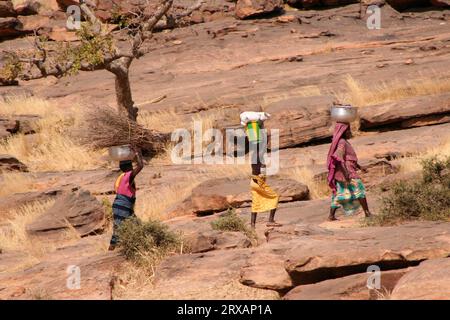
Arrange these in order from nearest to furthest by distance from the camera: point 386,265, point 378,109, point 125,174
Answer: point 386,265 < point 125,174 < point 378,109

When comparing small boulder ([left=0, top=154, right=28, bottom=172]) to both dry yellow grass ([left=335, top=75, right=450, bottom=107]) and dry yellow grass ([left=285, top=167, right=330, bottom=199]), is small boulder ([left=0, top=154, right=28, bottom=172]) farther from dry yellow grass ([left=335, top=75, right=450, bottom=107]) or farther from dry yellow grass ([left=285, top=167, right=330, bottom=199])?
dry yellow grass ([left=335, top=75, right=450, bottom=107])

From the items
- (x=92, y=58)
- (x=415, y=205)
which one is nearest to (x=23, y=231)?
(x=92, y=58)

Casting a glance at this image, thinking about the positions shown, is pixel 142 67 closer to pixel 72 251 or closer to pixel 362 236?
pixel 72 251

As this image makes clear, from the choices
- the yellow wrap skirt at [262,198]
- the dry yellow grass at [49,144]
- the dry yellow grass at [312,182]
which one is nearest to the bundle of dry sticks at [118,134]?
the dry yellow grass at [49,144]

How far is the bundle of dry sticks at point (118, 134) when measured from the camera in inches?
657

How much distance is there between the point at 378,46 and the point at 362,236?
12.9 metres

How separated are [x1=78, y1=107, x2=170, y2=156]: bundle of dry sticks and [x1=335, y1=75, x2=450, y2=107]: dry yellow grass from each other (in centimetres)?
354

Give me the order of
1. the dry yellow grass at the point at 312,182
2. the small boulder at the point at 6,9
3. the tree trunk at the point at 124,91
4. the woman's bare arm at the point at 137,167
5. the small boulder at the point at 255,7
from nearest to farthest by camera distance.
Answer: the woman's bare arm at the point at 137,167 → the dry yellow grass at the point at 312,182 → the tree trunk at the point at 124,91 → the small boulder at the point at 255,7 → the small boulder at the point at 6,9

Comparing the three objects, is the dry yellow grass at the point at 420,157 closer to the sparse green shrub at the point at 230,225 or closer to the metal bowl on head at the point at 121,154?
the sparse green shrub at the point at 230,225

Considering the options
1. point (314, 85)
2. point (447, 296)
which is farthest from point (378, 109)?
point (447, 296)

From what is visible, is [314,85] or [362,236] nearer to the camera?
[362,236]

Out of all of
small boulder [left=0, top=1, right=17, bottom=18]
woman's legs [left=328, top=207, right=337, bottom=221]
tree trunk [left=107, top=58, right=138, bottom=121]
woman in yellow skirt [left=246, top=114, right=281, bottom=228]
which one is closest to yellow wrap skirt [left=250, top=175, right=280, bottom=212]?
woman in yellow skirt [left=246, top=114, right=281, bottom=228]

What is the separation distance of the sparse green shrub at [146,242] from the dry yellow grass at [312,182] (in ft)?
10.3

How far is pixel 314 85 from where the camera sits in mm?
18250
